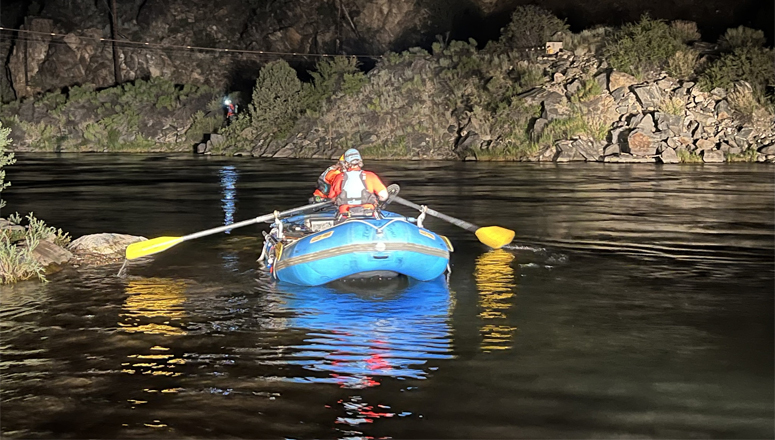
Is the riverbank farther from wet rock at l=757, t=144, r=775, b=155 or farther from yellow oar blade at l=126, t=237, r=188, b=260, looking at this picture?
yellow oar blade at l=126, t=237, r=188, b=260

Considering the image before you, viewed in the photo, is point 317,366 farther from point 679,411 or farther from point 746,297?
point 746,297

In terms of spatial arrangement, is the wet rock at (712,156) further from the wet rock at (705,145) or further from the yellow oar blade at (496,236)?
the yellow oar blade at (496,236)

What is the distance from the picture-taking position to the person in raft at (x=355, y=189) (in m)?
13.2

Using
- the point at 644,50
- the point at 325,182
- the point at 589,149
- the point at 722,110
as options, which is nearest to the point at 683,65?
the point at 644,50

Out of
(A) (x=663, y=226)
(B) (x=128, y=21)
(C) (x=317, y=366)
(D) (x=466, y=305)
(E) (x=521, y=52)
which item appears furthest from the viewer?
(B) (x=128, y=21)

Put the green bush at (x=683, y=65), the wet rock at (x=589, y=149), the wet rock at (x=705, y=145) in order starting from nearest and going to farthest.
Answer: the wet rock at (x=705, y=145)
the wet rock at (x=589, y=149)
the green bush at (x=683, y=65)

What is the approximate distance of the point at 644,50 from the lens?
4006 cm

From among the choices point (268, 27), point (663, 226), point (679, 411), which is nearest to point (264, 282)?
point (679, 411)

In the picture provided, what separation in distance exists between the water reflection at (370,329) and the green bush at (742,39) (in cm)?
3121

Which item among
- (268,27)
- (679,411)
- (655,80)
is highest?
(268,27)

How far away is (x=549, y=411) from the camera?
720 cm

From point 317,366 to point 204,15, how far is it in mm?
58049

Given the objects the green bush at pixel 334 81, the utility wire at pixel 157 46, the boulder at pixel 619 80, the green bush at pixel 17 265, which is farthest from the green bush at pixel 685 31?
the green bush at pixel 17 265

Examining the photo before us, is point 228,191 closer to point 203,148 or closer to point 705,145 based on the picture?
point 705,145
